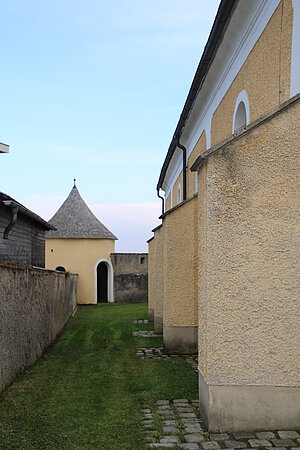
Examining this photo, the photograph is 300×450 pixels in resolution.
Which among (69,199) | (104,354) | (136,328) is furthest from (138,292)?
(104,354)

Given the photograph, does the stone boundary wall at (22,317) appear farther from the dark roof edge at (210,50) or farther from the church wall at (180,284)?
the dark roof edge at (210,50)

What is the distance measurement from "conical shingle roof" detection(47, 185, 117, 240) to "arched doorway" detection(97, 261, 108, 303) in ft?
9.09

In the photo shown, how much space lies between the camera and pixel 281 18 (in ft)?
17.9

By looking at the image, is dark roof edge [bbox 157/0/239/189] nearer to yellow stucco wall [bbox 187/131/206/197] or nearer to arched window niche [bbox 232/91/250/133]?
yellow stucco wall [bbox 187/131/206/197]

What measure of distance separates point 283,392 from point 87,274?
83.1 ft

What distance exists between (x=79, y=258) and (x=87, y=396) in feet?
76.8

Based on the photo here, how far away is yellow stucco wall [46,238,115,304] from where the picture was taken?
29.5 m

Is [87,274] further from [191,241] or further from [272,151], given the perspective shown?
[272,151]

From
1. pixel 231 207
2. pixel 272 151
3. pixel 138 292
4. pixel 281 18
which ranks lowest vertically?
pixel 138 292

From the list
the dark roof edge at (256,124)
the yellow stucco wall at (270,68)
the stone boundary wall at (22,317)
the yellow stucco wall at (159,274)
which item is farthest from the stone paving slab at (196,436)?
the yellow stucco wall at (159,274)

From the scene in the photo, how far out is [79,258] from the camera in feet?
97.8

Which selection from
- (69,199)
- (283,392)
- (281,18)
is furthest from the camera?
(69,199)

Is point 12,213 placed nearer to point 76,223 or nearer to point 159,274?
point 159,274

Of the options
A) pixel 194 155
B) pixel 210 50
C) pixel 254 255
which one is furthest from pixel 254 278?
pixel 194 155
